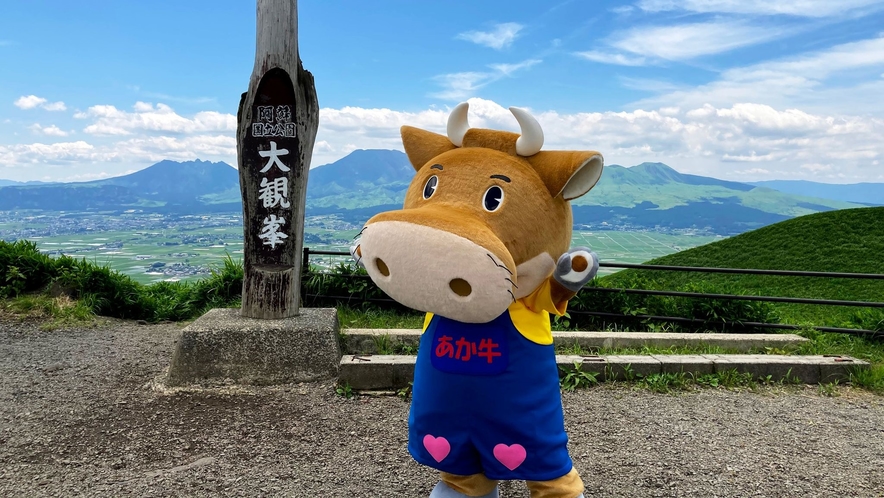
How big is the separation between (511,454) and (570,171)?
1.18m

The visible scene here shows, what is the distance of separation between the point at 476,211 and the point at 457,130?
1.88 feet

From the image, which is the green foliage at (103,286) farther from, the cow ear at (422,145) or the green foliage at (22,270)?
the cow ear at (422,145)

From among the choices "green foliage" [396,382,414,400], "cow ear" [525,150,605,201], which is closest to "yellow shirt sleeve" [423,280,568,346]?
"cow ear" [525,150,605,201]

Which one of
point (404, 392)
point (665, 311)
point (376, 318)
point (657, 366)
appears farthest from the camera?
point (665, 311)

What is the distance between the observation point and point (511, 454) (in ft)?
8.05

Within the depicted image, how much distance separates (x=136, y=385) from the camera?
5230 millimetres

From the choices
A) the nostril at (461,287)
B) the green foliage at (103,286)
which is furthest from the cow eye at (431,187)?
the green foliage at (103,286)

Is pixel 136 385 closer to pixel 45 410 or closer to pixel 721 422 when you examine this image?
pixel 45 410

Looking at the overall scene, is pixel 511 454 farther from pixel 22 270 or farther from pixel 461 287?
pixel 22 270

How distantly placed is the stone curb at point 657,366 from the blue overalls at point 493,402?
7.82ft

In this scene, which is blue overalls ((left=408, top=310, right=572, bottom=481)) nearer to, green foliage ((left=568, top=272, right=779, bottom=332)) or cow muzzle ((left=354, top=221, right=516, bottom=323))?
cow muzzle ((left=354, top=221, right=516, bottom=323))

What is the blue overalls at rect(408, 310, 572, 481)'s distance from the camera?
2424 mm

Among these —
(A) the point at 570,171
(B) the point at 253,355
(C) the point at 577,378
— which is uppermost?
(A) the point at 570,171

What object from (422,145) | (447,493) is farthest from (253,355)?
(422,145)
